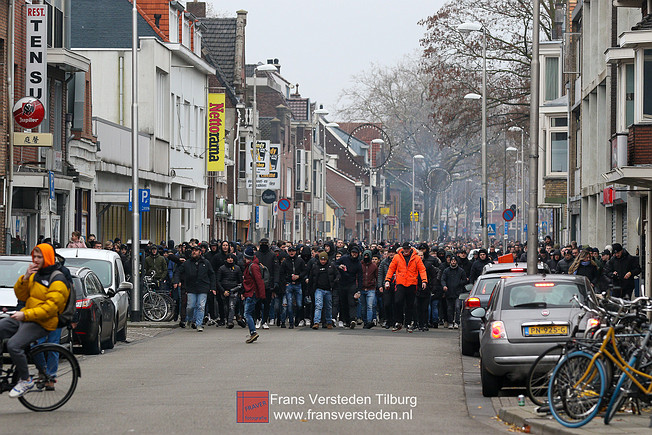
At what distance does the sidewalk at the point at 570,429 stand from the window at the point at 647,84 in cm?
1712

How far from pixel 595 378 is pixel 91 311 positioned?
977 centimetres

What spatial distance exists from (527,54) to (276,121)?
26.3 m

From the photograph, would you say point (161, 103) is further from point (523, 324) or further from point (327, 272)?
point (523, 324)

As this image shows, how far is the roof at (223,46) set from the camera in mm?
64625

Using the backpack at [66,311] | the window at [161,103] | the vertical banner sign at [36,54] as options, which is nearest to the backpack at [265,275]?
the vertical banner sign at [36,54]

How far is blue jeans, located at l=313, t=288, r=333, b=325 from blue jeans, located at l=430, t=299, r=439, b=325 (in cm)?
241

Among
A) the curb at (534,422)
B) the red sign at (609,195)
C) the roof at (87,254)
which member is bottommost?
the curb at (534,422)

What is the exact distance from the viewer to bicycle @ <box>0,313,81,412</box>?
40.2 ft

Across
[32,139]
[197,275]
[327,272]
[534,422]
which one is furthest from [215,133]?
[534,422]

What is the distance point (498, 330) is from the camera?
558 inches

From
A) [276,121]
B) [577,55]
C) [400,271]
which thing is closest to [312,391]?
[400,271]

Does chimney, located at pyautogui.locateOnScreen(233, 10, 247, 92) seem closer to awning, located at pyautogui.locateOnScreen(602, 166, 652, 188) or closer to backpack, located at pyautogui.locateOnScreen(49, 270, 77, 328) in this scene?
awning, located at pyautogui.locateOnScreen(602, 166, 652, 188)

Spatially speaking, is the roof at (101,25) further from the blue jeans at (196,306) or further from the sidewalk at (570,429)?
the sidewalk at (570,429)

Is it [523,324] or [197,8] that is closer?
[523,324]
